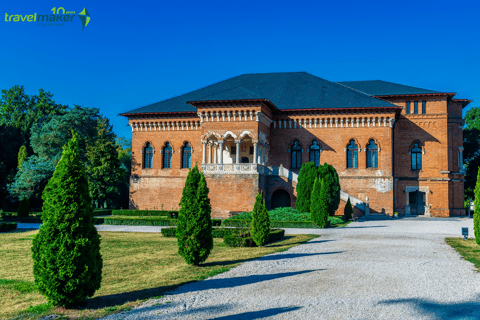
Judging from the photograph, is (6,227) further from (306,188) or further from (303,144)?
(303,144)

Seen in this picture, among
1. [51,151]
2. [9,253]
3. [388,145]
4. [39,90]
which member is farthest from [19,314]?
[39,90]

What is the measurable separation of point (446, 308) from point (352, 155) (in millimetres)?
30345

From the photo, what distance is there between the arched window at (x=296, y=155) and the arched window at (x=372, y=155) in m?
6.01

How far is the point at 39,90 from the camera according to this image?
196ft

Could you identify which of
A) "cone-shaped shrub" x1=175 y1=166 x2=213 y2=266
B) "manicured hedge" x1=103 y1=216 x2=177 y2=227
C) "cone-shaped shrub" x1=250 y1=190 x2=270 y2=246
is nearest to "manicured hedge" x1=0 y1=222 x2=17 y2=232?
"manicured hedge" x1=103 y1=216 x2=177 y2=227

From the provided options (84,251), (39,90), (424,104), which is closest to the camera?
(84,251)

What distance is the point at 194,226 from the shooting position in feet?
40.2

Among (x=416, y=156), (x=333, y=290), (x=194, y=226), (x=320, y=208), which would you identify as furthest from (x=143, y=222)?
(x=416, y=156)

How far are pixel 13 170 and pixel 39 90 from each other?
1592 cm

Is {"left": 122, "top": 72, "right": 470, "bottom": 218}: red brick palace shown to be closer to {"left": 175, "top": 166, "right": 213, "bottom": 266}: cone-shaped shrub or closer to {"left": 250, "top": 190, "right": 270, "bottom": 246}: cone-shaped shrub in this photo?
{"left": 250, "top": 190, "right": 270, "bottom": 246}: cone-shaped shrub

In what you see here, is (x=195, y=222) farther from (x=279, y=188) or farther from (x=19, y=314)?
(x=279, y=188)

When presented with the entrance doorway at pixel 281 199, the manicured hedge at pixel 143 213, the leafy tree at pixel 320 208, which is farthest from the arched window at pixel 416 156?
the manicured hedge at pixel 143 213

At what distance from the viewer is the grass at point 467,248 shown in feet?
44.2

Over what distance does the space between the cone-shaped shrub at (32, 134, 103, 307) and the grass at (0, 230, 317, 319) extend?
41 centimetres
